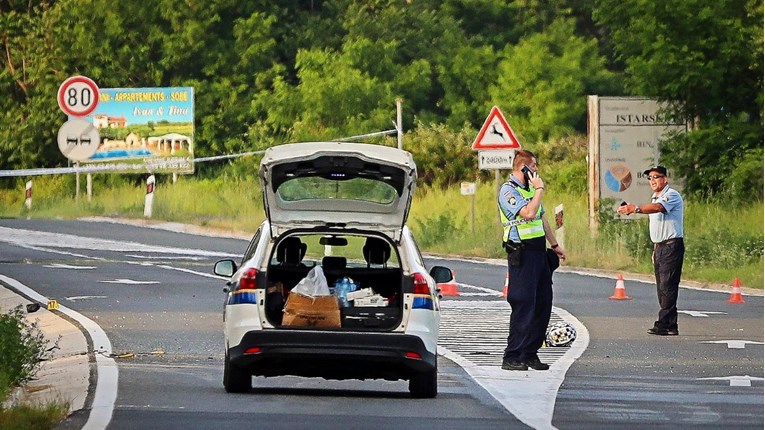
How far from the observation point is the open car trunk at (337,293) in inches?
582

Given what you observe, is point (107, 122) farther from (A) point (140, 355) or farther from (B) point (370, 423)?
(B) point (370, 423)

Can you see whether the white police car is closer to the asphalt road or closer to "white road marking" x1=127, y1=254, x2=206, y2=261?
the asphalt road

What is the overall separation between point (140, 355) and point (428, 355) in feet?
14.1

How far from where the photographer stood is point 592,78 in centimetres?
7019

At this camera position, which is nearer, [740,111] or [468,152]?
[740,111]

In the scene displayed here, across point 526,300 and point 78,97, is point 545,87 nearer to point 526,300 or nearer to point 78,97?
point 78,97

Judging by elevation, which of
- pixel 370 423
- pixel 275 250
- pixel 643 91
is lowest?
pixel 370 423

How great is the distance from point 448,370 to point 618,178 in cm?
2186

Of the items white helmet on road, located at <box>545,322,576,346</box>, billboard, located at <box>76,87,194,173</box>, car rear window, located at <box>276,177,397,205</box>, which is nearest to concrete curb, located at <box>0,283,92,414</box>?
white helmet on road, located at <box>545,322,576,346</box>

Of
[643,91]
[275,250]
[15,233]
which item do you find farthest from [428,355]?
[15,233]

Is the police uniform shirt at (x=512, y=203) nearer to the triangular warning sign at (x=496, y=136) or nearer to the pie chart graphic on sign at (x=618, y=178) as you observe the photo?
the triangular warning sign at (x=496, y=136)

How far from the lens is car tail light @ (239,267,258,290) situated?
1481cm

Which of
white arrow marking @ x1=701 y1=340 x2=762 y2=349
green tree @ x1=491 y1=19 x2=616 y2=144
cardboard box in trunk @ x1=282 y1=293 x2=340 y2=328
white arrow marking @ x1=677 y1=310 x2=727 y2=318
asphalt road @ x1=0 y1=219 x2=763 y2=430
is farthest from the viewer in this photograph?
green tree @ x1=491 y1=19 x2=616 y2=144

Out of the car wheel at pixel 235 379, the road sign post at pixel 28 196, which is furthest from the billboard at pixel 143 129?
the car wheel at pixel 235 379
